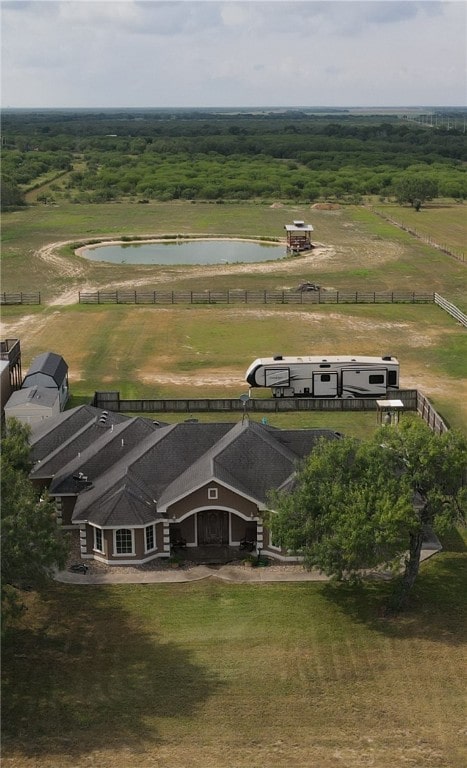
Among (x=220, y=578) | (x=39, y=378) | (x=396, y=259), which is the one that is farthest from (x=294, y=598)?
(x=396, y=259)

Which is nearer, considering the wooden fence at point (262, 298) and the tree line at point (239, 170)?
the wooden fence at point (262, 298)

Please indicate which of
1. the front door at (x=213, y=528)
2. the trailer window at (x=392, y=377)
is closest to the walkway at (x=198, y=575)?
the front door at (x=213, y=528)

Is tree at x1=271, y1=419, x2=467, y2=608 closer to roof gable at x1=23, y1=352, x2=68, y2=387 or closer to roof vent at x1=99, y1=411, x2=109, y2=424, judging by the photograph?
roof vent at x1=99, y1=411, x2=109, y2=424

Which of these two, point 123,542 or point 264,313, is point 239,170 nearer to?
point 264,313

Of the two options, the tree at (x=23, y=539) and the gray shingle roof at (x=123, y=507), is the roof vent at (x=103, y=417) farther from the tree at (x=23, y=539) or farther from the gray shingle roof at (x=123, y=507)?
the tree at (x=23, y=539)

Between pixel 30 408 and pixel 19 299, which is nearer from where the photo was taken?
pixel 30 408

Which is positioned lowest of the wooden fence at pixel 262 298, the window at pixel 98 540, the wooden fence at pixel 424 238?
the window at pixel 98 540

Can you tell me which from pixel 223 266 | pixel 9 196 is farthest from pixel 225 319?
pixel 9 196
